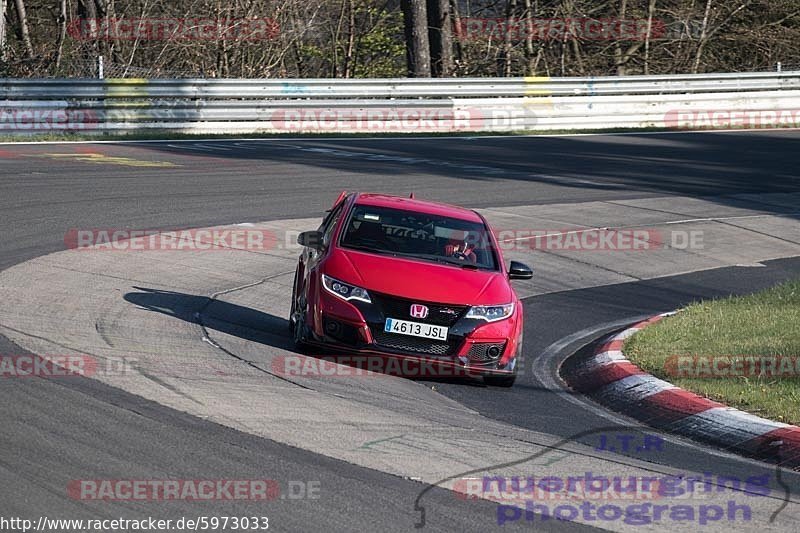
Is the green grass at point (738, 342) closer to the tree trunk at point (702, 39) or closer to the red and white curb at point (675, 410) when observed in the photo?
the red and white curb at point (675, 410)

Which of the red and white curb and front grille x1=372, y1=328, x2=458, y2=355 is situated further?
front grille x1=372, y1=328, x2=458, y2=355

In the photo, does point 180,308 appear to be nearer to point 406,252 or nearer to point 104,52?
point 406,252

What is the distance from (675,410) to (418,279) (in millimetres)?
2282

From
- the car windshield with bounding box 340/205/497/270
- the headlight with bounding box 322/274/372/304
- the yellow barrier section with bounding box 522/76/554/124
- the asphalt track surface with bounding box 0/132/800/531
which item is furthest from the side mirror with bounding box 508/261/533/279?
the yellow barrier section with bounding box 522/76/554/124

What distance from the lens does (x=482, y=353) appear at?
9.40 meters

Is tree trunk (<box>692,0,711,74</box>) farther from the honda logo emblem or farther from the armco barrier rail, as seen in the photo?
the honda logo emblem

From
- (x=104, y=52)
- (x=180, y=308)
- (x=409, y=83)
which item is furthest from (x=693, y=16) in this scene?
(x=180, y=308)

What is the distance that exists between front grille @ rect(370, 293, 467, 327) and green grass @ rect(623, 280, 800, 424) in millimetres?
1753

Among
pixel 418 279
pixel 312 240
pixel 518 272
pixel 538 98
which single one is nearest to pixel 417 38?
pixel 538 98

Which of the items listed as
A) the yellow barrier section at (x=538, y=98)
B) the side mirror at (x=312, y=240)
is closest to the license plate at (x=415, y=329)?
the side mirror at (x=312, y=240)

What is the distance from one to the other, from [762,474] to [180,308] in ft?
19.7

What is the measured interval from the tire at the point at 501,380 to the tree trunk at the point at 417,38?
25.0m

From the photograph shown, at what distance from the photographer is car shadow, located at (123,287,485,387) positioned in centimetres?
964

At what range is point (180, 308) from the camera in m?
11.3
